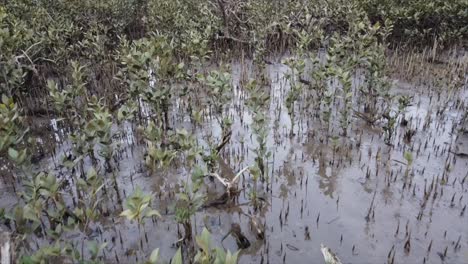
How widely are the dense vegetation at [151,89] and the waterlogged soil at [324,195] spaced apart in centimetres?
9

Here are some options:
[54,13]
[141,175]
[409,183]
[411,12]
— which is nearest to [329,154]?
[409,183]

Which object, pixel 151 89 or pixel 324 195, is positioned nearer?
pixel 324 195

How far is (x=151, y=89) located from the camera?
11.8 ft

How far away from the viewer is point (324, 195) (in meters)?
2.90

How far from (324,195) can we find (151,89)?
181cm

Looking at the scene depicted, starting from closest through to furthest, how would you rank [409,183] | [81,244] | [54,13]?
[81,244] → [409,183] → [54,13]

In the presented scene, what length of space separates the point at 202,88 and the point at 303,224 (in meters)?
2.83

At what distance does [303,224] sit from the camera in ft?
8.56

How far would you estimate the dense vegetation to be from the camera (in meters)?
2.39

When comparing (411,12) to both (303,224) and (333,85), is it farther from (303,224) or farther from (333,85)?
(303,224)

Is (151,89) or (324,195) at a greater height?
(151,89)

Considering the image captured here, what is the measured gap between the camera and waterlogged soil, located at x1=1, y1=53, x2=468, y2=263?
2395 mm

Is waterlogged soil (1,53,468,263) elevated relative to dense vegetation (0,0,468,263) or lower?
lower

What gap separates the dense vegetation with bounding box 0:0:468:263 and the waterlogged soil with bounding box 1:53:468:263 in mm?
94
